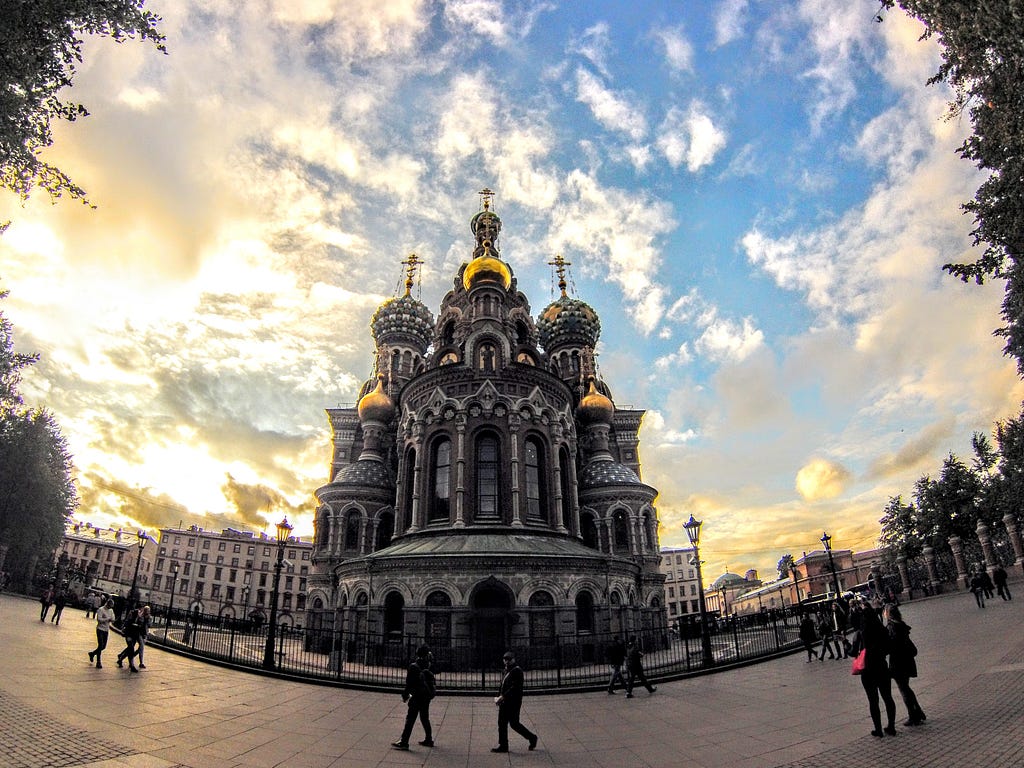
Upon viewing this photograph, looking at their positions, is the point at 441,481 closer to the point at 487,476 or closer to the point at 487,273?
the point at 487,476

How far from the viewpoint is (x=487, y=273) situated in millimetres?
35625

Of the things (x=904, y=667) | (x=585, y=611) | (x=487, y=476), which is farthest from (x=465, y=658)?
(x=904, y=667)

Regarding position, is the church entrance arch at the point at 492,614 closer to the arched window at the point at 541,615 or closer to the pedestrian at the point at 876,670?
the arched window at the point at 541,615

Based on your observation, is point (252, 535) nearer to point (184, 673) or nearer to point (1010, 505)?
point (184, 673)

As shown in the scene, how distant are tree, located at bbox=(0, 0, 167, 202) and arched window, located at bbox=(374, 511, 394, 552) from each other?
1004 inches

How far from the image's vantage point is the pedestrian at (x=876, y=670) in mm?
7172

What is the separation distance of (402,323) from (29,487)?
27.7 meters

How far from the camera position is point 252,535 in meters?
80.2

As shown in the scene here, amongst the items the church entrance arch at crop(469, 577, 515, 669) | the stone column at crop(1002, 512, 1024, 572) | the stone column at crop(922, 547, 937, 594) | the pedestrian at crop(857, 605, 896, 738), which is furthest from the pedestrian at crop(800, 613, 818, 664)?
the stone column at crop(922, 547, 937, 594)

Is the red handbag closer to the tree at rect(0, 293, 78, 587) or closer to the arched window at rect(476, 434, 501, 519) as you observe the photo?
the arched window at rect(476, 434, 501, 519)

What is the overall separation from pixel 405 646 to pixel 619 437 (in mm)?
27475

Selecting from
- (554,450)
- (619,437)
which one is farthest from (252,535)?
(554,450)

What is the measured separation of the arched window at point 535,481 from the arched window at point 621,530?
22.9ft

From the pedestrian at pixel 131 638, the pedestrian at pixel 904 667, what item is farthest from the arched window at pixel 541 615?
the pedestrian at pixel 904 667
